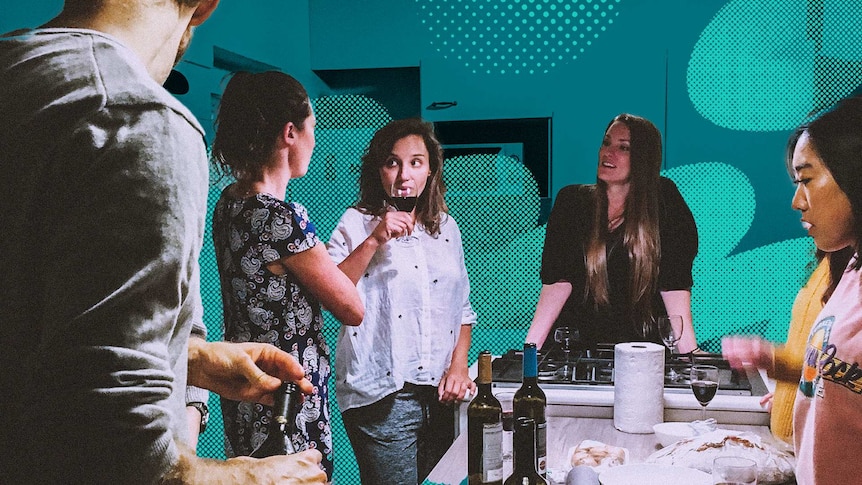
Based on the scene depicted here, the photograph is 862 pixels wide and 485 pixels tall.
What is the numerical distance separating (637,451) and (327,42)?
2.42 meters

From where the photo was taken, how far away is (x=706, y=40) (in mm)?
3133

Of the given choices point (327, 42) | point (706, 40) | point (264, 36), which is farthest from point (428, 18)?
point (706, 40)

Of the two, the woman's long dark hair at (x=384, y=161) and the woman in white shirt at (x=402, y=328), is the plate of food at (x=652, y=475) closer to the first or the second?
the woman in white shirt at (x=402, y=328)

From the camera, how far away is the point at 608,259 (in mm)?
3146

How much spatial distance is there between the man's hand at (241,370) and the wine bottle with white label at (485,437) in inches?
13.2

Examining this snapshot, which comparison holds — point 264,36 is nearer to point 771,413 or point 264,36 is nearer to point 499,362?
point 499,362

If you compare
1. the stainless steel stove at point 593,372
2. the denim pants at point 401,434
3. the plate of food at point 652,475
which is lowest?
the denim pants at point 401,434

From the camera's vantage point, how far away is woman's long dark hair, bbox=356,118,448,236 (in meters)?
3.01

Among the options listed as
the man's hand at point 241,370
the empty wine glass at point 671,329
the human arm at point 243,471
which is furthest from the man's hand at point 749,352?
the human arm at point 243,471

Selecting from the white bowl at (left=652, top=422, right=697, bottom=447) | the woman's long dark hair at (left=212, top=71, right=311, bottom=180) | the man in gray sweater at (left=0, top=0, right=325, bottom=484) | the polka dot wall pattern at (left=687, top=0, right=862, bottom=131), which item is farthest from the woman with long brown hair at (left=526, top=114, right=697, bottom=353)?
the man in gray sweater at (left=0, top=0, right=325, bottom=484)

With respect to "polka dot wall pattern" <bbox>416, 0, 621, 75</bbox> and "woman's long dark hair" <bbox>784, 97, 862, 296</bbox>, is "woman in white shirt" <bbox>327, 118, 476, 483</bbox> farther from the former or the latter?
"woman's long dark hair" <bbox>784, 97, 862, 296</bbox>

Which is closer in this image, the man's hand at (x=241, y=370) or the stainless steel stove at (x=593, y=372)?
the man's hand at (x=241, y=370)

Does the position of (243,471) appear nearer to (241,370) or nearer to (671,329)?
(241,370)

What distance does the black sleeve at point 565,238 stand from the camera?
10.5 feet
